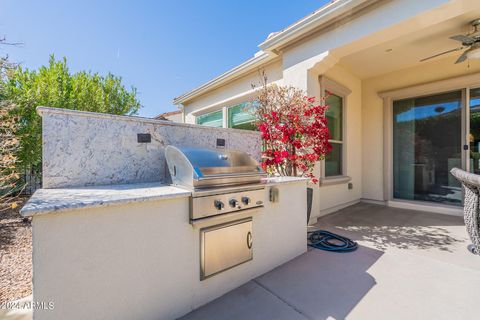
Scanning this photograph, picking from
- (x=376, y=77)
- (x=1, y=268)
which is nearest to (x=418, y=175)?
(x=376, y=77)

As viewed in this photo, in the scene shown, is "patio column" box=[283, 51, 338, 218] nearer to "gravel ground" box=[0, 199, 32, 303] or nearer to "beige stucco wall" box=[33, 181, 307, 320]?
"beige stucco wall" box=[33, 181, 307, 320]

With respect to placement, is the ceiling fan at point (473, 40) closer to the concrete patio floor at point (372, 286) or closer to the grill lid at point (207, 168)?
the concrete patio floor at point (372, 286)

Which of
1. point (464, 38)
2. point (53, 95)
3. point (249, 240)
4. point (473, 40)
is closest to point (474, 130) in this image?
point (473, 40)

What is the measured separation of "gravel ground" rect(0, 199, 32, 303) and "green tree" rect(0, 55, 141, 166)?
55.5 inches

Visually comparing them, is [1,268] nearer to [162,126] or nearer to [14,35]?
[162,126]

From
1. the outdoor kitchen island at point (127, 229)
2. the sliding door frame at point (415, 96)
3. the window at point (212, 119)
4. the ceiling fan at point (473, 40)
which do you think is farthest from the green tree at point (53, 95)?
the sliding door frame at point (415, 96)

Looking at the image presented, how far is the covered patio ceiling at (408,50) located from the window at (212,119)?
4.19 meters

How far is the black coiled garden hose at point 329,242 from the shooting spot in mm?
3127

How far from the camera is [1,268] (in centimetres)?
279

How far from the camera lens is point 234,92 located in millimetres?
6613

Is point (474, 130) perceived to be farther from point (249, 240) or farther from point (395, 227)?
point (249, 240)

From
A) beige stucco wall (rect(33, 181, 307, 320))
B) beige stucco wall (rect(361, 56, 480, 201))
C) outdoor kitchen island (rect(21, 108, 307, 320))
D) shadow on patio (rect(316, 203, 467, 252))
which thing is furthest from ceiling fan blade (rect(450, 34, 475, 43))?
beige stucco wall (rect(33, 181, 307, 320))

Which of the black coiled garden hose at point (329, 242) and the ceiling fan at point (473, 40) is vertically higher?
the ceiling fan at point (473, 40)

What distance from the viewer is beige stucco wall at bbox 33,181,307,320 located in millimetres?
1268
